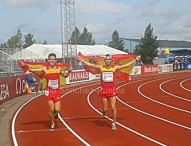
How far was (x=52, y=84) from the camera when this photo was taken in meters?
11.7

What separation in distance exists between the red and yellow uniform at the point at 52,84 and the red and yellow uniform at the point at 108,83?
1.26 m

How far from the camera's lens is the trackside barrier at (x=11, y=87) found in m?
21.2

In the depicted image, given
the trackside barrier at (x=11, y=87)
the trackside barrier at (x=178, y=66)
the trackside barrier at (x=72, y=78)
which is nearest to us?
the trackside barrier at (x=11, y=87)

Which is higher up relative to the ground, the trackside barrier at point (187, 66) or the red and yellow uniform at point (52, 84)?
the red and yellow uniform at point (52, 84)

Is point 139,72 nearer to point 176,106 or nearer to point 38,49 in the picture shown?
point 38,49

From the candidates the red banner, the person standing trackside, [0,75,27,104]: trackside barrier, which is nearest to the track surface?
the person standing trackside

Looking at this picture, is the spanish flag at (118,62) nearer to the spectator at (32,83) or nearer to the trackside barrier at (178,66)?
the spectator at (32,83)

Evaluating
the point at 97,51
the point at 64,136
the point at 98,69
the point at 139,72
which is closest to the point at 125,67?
the point at 98,69

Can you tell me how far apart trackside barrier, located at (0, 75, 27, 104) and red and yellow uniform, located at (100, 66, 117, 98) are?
32.6 ft

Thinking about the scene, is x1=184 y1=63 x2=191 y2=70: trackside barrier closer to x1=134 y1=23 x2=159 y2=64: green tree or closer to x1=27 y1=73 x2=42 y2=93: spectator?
x1=134 y1=23 x2=159 y2=64: green tree

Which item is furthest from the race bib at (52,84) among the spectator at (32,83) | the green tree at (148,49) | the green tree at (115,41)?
the green tree at (115,41)

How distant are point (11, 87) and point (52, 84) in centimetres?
1221

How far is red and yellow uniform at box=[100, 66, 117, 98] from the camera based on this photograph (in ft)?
38.9

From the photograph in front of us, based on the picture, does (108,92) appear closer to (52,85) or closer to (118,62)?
(52,85)
